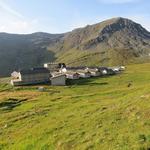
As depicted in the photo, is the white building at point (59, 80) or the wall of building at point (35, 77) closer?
the white building at point (59, 80)

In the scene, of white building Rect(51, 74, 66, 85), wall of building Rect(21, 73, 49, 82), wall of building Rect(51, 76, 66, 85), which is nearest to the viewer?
white building Rect(51, 74, 66, 85)

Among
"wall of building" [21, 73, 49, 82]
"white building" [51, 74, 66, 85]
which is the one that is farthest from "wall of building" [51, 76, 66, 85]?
"wall of building" [21, 73, 49, 82]

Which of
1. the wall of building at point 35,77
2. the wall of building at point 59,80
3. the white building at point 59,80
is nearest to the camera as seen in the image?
the white building at point 59,80

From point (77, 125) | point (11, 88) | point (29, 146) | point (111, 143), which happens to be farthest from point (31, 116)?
point (11, 88)

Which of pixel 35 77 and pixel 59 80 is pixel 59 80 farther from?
pixel 35 77

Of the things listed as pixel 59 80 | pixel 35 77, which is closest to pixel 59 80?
pixel 59 80

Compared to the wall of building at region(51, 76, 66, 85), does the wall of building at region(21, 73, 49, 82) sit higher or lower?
higher

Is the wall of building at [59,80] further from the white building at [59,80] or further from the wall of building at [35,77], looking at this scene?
the wall of building at [35,77]

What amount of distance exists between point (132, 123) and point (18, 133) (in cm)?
1483

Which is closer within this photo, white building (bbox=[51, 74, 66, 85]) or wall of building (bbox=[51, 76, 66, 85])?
white building (bbox=[51, 74, 66, 85])

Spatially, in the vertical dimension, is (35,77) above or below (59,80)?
above

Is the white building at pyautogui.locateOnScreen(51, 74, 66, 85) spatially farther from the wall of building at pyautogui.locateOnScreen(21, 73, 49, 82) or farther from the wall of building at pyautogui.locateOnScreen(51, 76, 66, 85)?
the wall of building at pyautogui.locateOnScreen(21, 73, 49, 82)

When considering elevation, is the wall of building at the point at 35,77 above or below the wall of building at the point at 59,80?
above

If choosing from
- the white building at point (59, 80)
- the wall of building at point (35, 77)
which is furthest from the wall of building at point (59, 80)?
the wall of building at point (35, 77)
